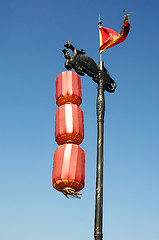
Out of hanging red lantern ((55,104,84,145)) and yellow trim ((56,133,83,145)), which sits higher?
hanging red lantern ((55,104,84,145))

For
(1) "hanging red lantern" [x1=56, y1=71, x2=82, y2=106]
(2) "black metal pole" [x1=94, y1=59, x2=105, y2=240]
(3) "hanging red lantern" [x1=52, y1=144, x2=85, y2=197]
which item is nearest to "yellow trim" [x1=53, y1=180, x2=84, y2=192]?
(3) "hanging red lantern" [x1=52, y1=144, x2=85, y2=197]

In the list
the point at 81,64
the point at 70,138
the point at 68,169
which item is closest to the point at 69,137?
the point at 70,138

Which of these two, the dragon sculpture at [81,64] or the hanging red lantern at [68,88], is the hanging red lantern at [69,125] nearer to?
the hanging red lantern at [68,88]

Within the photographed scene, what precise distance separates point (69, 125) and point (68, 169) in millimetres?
1173

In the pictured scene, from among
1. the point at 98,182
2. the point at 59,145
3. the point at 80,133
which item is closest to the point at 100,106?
the point at 80,133

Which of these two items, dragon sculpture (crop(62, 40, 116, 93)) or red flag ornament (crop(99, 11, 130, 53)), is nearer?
dragon sculpture (crop(62, 40, 116, 93))

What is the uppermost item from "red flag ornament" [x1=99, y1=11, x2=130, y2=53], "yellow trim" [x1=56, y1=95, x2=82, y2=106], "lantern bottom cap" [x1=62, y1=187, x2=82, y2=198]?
"red flag ornament" [x1=99, y1=11, x2=130, y2=53]

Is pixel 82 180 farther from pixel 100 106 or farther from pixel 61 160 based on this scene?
pixel 100 106

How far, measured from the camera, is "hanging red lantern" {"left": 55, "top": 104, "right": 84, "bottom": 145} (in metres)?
8.52

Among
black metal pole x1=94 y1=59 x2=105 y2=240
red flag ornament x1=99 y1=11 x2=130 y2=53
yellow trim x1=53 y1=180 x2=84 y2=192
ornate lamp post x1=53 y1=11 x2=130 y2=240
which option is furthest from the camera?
red flag ornament x1=99 y1=11 x2=130 y2=53

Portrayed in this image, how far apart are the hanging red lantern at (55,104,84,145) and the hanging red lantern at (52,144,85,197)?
0.24 meters

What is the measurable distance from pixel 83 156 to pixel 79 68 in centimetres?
240

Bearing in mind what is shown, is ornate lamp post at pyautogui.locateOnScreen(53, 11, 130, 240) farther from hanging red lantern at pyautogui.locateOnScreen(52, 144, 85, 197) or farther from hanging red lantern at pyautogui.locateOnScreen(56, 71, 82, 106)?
hanging red lantern at pyautogui.locateOnScreen(52, 144, 85, 197)

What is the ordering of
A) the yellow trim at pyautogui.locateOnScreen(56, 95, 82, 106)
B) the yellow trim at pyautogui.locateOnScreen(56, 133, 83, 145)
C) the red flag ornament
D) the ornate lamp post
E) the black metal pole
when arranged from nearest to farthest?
the black metal pole, the ornate lamp post, the yellow trim at pyautogui.locateOnScreen(56, 133, 83, 145), the yellow trim at pyautogui.locateOnScreen(56, 95, 82, 106), the red flag ornament
